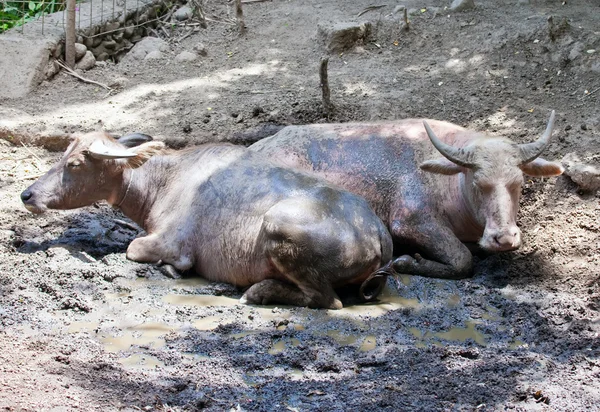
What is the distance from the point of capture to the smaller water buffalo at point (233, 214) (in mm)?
6812

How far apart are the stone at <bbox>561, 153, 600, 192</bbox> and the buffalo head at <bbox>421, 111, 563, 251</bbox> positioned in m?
0.44

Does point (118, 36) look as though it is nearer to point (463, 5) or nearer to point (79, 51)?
point (79, 51)

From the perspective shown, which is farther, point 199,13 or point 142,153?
point 199,13

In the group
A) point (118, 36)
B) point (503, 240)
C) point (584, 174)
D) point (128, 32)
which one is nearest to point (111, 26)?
point (118, 36)

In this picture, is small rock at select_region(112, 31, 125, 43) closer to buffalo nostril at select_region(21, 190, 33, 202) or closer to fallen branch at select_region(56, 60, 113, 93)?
fallen branch at select_region(56, 60, 113, 93)

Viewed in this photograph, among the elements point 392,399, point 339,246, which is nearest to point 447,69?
point 339,246

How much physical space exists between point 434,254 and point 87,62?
593 centimetres

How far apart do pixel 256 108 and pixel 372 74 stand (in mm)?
1664

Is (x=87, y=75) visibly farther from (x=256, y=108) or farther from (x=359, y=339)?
(x=359, y=339)

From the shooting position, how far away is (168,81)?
36.3 ft

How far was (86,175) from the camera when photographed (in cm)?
797

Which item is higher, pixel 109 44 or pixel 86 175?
pixel 109 44

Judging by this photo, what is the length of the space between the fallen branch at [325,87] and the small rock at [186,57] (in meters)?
2.66

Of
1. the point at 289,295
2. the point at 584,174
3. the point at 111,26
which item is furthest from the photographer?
the point at 111,26
